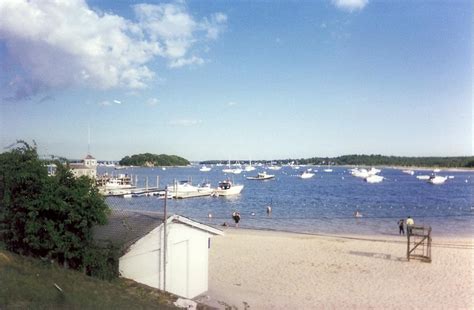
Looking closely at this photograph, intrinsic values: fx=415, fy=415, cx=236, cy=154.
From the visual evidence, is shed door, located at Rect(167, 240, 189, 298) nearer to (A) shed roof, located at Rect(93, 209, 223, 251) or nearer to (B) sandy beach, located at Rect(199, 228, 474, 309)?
(A) shed roof, located at Rect(93, 209, 223, 251)

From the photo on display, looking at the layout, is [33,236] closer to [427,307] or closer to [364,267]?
[427,307]

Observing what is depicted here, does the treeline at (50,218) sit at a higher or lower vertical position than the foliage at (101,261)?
higher

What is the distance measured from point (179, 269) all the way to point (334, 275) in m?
9.36

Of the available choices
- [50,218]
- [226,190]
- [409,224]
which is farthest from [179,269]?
[226,190]

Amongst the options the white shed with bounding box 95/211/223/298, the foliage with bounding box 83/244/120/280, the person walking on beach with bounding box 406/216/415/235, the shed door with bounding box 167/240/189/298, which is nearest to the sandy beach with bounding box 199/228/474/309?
the shed door with bounding box 167/240/189/298

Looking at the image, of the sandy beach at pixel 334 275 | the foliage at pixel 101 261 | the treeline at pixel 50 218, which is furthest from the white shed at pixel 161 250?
the sandy beach at pixel 334 275

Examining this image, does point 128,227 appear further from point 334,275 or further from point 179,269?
point 334,275

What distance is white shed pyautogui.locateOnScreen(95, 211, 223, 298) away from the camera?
13.6 m

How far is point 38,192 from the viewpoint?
12695 mm

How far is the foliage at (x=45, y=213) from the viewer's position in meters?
12.2

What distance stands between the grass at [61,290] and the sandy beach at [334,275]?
4001 millimetres

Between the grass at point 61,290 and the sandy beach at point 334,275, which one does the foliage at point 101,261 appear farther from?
the sandy beach at point 334,275

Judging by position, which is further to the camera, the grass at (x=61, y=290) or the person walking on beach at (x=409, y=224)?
the person walking on beach at (x=409, y=224)

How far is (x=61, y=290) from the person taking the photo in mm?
9914
